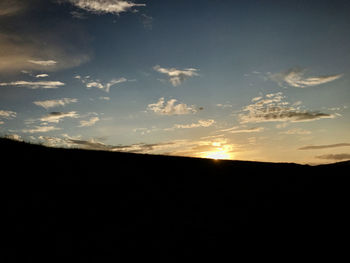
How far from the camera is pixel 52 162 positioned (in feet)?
21.3

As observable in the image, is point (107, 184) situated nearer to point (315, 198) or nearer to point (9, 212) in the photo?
point (9, 212)

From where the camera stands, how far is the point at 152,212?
562 cm

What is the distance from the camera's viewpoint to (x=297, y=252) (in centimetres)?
505

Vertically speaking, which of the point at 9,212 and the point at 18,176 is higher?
the point at 18,176

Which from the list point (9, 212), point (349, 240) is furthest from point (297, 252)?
point (9, 212)

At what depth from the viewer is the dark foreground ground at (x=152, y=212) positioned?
4.32 m

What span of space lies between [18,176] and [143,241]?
3.11m

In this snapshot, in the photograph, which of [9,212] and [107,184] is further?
[107,184]

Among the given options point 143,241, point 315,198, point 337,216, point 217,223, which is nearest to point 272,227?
point 217,223

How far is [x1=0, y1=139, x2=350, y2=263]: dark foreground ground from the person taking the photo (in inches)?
170

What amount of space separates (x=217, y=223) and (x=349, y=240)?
2.80 metres

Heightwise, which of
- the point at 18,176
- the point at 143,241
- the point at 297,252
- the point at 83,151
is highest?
the point at 83,151

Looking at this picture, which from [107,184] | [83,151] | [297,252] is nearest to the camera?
[297,252]

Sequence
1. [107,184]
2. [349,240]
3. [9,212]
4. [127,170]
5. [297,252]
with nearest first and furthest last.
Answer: [9,212] < [297,252] < [349,240] < [107,184] < [127,170]
